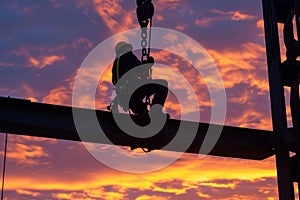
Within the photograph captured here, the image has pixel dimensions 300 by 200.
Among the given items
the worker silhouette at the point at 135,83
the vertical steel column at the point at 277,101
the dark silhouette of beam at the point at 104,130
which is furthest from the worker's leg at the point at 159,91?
the vertical steel column at the point at 277,101

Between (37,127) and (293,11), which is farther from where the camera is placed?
(293,11)

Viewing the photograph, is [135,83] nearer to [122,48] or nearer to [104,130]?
[122,48]

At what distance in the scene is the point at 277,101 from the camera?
556 inches

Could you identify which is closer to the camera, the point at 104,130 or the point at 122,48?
the point at 122,48

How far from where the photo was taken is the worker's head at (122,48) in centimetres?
1266

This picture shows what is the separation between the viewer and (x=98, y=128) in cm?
1286

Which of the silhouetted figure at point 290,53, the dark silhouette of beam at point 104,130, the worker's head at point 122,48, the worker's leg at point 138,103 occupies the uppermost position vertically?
the silhouetted figure at point 290,53

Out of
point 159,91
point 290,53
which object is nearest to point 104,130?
point 159,91

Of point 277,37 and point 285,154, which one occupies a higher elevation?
point 277,37

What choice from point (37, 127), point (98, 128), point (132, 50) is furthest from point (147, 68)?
point (37, 127)

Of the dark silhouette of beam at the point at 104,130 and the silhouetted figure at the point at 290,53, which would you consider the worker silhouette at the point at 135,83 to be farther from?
the silhouetted figure at the point at 290,53

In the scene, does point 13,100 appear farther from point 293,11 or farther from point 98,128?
point 293,11

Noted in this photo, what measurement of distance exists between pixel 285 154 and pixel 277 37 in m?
2.61

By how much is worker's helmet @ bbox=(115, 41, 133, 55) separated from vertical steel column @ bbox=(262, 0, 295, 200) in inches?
138
